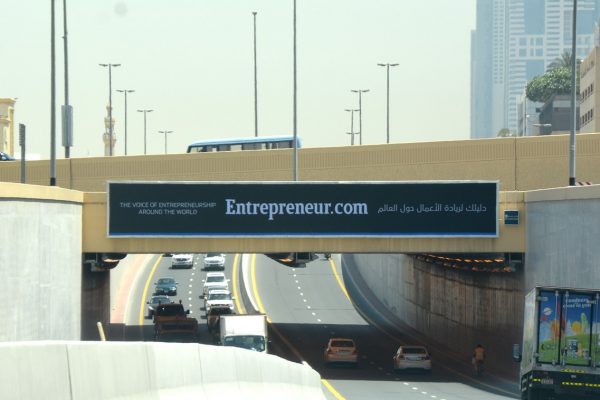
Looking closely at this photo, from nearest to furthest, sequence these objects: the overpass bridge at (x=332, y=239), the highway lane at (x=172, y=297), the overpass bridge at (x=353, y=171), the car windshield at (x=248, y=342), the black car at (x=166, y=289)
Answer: the overpass bridge at (x=332, y=239) → the overpass bridge at (x=353, y=171) → the car windshield at (x=248, y=342) → the highway lane at (x=172, y=297) → the black car at (x=166, y=289)

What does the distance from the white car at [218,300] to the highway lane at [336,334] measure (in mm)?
3326

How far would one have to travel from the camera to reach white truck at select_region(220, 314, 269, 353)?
5109 cm

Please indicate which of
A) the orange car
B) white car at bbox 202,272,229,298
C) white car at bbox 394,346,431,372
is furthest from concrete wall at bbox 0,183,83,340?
white car at bbox 202,272,229,298

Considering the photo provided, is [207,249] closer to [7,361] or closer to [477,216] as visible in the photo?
[477,216]

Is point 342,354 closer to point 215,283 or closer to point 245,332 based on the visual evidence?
point 245,332

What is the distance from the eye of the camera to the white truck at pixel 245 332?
51094 mm

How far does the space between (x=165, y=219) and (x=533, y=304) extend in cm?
2069

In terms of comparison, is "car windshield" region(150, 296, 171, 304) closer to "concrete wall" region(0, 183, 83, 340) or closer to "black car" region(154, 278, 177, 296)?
"black car" region(154, 278, 177, 296)

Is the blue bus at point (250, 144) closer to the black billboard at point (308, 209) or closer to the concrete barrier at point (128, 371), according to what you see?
the black billboard at point (308, 209)

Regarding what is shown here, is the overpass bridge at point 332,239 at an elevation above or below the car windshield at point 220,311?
above

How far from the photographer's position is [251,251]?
160 ft

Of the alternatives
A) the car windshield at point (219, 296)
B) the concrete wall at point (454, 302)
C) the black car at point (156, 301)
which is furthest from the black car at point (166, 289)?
the concrete wall at point (454, 302)

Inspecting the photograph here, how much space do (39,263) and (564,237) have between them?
55.4ft

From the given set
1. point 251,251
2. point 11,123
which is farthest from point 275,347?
point 11,123
